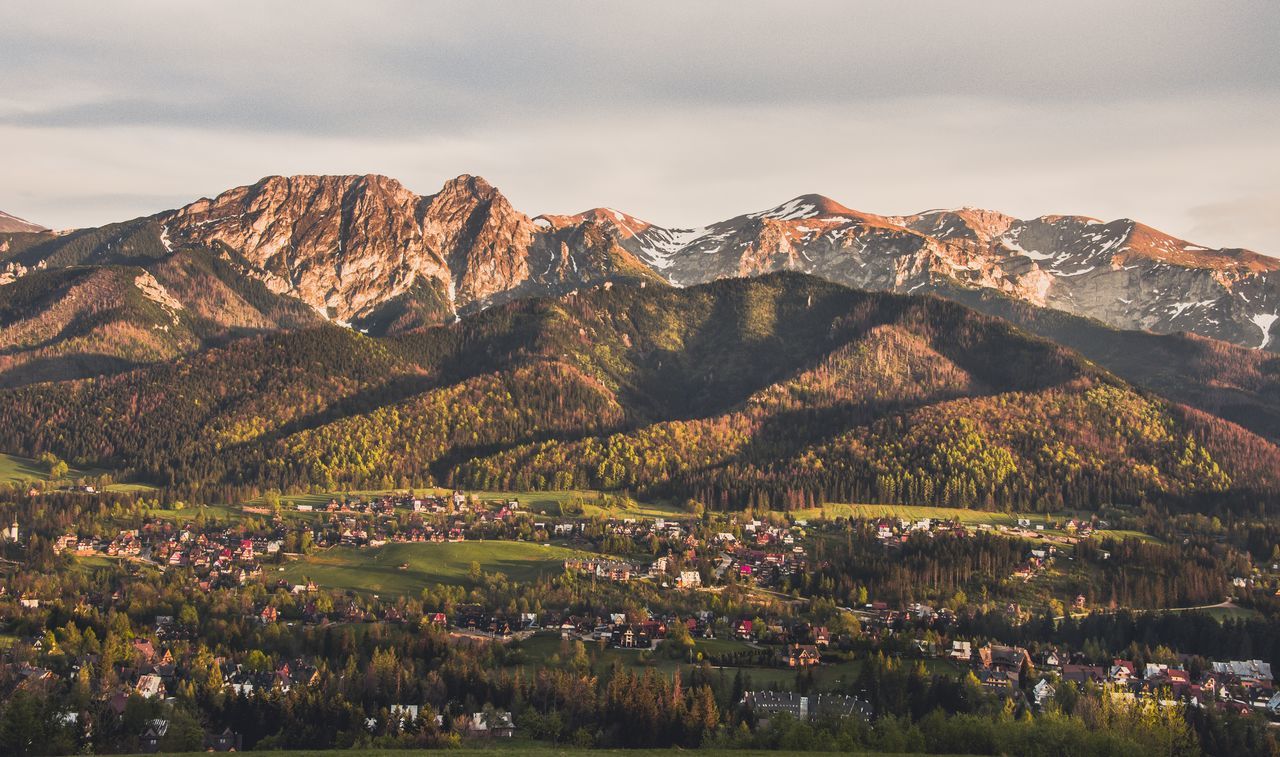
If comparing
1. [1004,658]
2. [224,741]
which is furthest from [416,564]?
[1004,658]

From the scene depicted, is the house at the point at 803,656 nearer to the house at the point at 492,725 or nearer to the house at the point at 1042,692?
the house at the point at 1042,692

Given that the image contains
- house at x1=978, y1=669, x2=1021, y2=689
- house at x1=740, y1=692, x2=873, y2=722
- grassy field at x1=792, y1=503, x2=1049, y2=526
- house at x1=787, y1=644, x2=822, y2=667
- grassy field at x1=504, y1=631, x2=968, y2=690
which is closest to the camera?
house at x1=740, y1=692, x2=873, y2=722

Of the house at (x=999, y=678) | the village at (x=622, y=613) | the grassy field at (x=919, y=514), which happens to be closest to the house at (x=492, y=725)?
the village at (x=622, y=613)

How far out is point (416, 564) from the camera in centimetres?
14712

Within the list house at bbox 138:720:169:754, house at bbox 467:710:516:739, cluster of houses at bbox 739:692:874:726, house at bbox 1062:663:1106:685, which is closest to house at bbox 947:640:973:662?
house at bbox 1062:663:1106:685

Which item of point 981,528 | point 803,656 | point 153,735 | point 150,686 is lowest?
point 153,735

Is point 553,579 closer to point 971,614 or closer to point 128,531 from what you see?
point 971,614

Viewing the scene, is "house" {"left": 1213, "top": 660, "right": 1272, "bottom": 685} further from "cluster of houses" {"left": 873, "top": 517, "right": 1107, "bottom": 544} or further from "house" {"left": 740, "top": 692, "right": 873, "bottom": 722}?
"cluster of houses" {"left": 873, "top": 517, "right": 1107, "bottom": 544}

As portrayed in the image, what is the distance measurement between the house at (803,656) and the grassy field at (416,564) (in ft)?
142

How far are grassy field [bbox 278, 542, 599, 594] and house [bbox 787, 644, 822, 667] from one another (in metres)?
43.3

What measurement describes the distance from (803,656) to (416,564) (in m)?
61.0

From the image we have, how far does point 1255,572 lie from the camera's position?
14650 centimetres

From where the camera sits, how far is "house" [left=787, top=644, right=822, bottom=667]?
337 ft

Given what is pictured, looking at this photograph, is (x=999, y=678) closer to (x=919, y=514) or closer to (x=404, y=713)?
(x=404, y=713)
